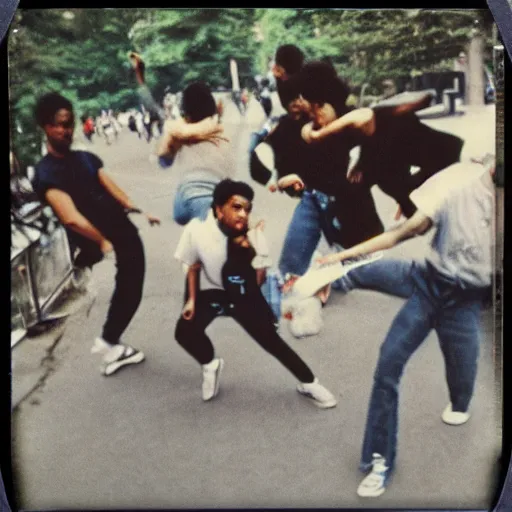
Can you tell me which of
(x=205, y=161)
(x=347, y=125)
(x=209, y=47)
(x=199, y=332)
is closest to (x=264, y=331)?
(x=199, y=332)

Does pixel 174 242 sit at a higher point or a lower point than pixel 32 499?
higher

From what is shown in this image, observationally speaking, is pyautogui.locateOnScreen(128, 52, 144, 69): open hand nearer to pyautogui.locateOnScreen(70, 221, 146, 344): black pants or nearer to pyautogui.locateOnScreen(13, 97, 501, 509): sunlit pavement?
pyautogui.locateOnScreen(13, 97, 501, 509): sunlit pavement

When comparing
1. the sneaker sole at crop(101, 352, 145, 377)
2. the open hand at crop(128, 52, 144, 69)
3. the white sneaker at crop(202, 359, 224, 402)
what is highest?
the open hand at crop(128, 52, 144, 69)

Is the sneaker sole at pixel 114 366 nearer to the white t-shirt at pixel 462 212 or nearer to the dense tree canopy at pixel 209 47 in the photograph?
the dense tree canopy at pixel 209 47

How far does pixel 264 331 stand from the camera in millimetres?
2227

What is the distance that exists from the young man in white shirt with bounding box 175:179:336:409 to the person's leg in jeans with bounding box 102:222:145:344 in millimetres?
129

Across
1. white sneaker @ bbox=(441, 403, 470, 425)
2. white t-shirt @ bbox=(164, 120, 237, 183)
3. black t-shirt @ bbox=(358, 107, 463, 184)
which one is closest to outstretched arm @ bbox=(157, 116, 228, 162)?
white t-shirt @ bbox=(164, 120, 237, 183)

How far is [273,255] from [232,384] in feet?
1.34

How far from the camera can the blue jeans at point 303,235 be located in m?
2.21

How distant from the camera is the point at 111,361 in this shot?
221cm

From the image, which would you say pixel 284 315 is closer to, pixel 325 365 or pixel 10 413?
pixel 325 365

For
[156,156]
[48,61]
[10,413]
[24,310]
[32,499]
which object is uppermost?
[48,61]

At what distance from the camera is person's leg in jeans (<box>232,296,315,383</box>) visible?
222cm
